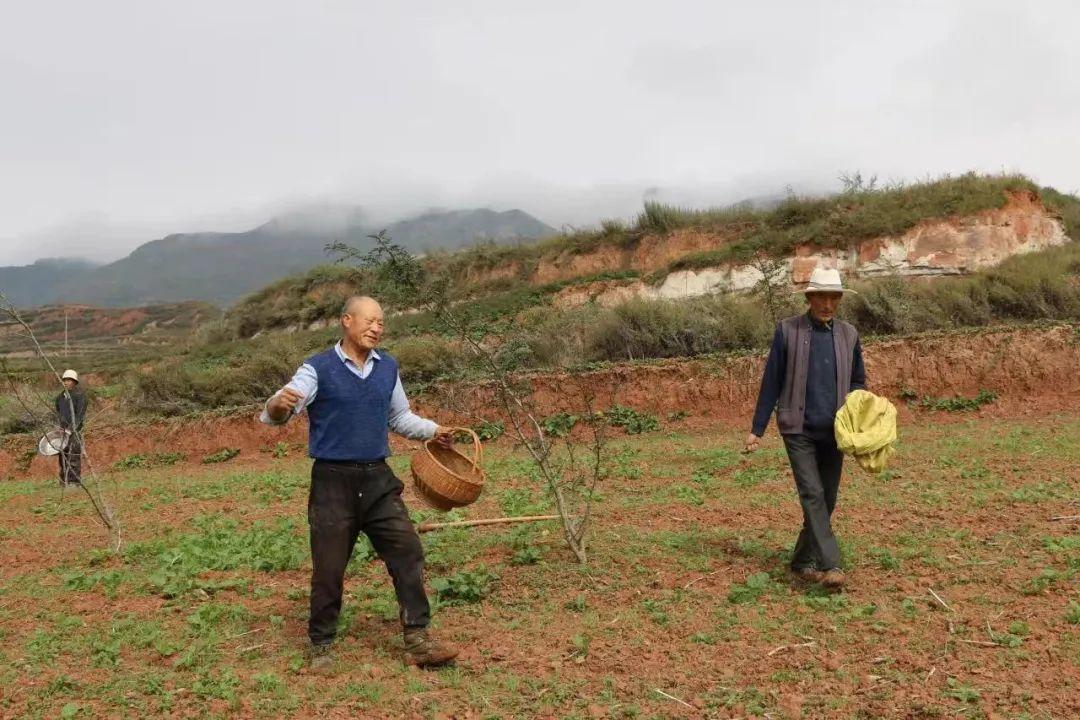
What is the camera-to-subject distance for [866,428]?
5258mm

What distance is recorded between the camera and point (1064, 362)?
47.2 feet

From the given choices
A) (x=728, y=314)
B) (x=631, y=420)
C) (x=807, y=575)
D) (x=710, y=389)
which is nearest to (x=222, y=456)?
(x=631, y=420)

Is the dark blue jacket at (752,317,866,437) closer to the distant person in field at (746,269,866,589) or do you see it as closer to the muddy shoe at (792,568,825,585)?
Answer: the distant person in field at (746,269,866,589)

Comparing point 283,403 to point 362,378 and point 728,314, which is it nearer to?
point 362,378

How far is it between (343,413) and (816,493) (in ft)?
10.1

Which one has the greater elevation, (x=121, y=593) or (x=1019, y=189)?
(x=1019, y=189)

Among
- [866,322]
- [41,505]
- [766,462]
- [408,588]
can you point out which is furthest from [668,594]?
[866,322]

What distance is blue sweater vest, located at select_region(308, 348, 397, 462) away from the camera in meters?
4.59

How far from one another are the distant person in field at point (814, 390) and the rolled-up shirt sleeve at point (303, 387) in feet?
9.41

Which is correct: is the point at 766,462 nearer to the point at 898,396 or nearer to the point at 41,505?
the point at 898,396

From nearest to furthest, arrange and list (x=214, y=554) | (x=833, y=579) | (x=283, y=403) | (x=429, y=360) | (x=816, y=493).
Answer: (x=283, y=403) → (x=833, y=579) → (x=816, y=493) → (x=214, y=554) → (x=429, y=360)

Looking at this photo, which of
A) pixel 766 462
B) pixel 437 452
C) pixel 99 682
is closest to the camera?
pixel 99 682

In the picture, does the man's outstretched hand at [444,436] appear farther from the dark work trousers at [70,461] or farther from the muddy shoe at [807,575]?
the dark work trousers at [70,461]

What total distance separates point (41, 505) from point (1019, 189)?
25.8 m
